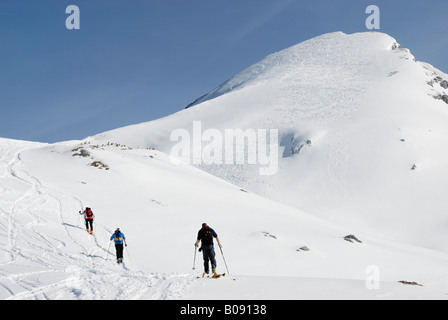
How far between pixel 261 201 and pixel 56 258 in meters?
22.9

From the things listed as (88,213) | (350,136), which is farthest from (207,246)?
(350,136)

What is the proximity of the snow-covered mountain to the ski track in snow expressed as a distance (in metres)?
0.08

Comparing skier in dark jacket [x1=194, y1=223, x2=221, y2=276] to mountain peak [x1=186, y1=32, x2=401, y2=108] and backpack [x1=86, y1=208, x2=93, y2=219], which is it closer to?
backpack [x1=86, y1=208, x2=93, y2=219]

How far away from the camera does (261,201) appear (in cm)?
3472

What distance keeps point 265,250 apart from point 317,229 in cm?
873

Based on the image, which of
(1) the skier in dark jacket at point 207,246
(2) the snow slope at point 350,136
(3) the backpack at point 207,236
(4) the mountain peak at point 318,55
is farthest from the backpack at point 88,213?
(4) the mountain peak at point 318,55

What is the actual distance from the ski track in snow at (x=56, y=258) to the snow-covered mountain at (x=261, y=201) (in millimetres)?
81

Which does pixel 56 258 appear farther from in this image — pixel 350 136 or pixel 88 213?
pixel 350 136

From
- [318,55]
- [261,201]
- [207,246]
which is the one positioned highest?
[318,55]

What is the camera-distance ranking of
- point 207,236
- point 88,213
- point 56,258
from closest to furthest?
point 207,236, point 56,258, point 88,213

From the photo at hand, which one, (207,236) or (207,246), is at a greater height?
(207,236)

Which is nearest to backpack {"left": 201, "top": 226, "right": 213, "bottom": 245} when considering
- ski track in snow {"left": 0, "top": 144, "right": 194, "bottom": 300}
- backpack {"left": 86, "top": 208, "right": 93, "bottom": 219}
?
ski track in snow {"left": 0, "top": 144, "right": 194, "bottom": 300}
